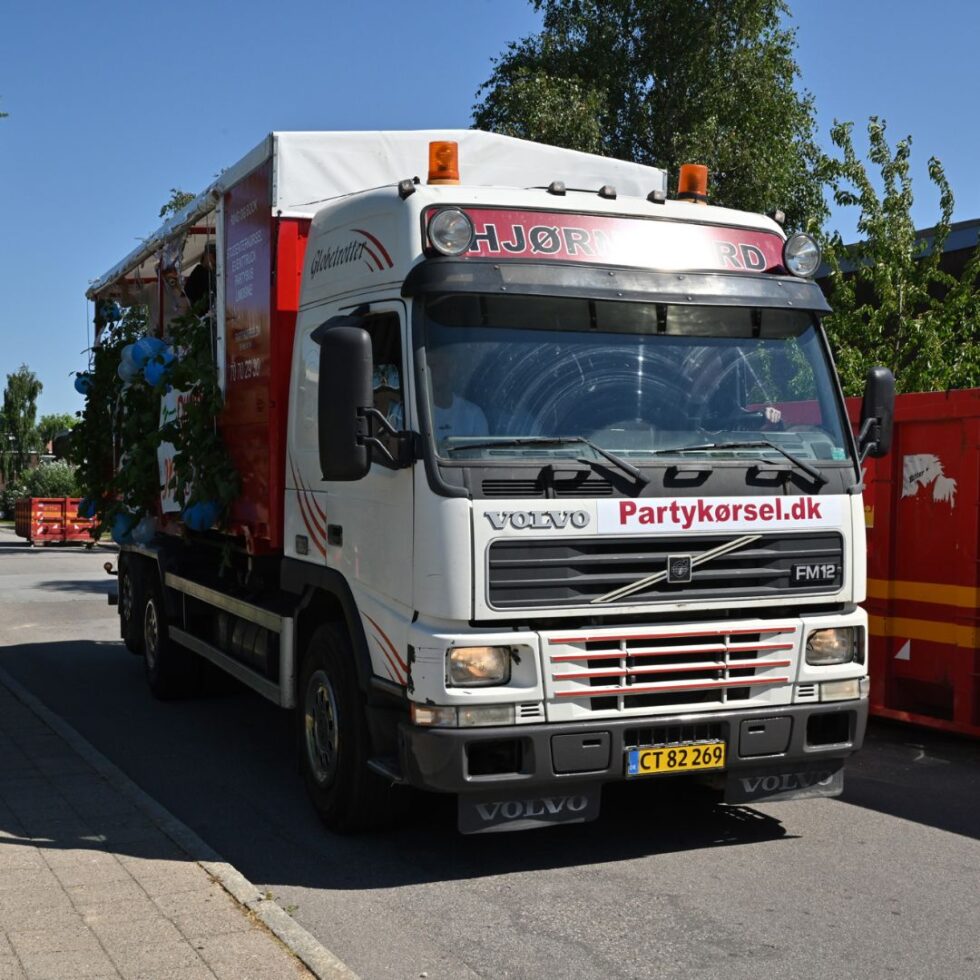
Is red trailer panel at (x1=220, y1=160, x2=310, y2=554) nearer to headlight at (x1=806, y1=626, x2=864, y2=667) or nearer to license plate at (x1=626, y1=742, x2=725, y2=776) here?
license plate at (x1=626, y1=742, x2=725, y2=776)

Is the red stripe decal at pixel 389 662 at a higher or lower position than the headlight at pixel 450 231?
lower

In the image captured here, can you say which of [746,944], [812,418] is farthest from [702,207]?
[746,944]

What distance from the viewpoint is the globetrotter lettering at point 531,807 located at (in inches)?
221

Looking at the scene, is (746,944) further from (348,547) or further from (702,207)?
(702,207)

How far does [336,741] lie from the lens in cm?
637

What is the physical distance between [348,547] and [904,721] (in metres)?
4.73

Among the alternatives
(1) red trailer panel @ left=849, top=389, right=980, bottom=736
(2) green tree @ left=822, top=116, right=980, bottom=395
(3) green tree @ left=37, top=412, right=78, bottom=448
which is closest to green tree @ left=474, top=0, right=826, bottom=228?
(2) green tree @ left=822, top=116, right=980, bottom=395

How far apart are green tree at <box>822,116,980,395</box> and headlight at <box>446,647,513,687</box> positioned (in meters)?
11.7

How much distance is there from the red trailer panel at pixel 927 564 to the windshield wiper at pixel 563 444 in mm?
3696

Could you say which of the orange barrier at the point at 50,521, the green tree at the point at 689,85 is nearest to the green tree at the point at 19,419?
the orange barrier at the point at 50,521

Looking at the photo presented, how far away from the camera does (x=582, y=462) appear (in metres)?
5.60

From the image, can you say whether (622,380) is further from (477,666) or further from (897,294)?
(897,294)

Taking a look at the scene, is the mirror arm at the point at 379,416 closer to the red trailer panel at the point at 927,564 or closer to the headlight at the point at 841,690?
the headlight at the point at 841,690

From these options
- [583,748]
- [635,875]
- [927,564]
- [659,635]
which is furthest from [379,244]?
[927,564]
